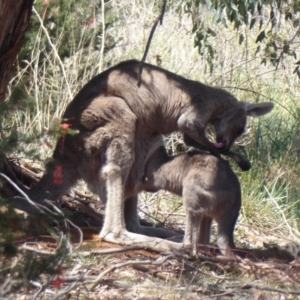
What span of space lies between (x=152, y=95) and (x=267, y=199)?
1.94 m

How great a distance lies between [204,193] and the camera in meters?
6.05

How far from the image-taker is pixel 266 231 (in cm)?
753

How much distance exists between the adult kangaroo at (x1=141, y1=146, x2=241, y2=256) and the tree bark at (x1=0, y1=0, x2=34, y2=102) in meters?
1.50

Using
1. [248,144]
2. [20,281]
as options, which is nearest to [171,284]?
[20,281]

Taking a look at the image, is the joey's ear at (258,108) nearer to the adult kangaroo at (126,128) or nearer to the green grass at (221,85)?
the adult kangaroo at (126,128)

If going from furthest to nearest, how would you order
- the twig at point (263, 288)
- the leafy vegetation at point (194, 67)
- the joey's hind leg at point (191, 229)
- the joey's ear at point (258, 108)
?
the leafy vegetation at point (194, 67)
the joey's ear at point (258, 108)
the joey's hind leg at point (191, 229)
the twig at point (263, 288)

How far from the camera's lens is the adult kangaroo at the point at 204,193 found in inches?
238

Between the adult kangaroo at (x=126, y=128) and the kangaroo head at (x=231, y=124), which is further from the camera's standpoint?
the kangaroo head at (x=231, y=124)

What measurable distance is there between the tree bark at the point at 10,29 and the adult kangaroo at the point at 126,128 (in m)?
0.67

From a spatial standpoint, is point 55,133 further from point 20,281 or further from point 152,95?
point 152,95

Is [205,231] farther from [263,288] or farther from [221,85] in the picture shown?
[221,85]

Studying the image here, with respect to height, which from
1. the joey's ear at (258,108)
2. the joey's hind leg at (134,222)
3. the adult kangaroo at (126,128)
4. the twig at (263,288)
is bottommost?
the twig at (263,288)

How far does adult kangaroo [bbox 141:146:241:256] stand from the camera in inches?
238

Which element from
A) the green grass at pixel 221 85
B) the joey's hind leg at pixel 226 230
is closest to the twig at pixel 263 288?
the joey's hind leg at pixel 226 230
